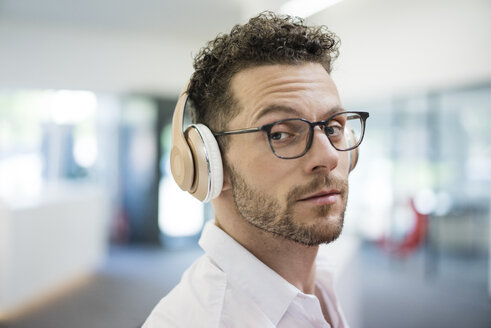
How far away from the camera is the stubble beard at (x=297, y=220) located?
2.63 ft

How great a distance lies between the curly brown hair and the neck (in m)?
0.22

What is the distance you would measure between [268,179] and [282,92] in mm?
203

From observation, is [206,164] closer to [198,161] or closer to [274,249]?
[198,161]

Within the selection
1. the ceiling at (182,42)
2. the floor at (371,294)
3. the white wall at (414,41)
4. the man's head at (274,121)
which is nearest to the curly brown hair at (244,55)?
the man's head at (274,121)

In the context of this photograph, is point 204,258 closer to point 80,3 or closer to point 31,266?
point 31,266

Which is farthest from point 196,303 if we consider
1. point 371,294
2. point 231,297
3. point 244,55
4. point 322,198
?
point 371,294

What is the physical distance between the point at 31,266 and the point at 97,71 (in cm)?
336

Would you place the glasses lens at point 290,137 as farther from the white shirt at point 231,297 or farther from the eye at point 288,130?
the white shirt at point 231,297

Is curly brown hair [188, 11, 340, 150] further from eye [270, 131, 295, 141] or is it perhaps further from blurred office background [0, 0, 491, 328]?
blurred office background [0, 0, 491, 328]

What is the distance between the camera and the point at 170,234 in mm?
6168

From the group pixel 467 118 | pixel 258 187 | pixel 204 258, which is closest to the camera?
pixel 258 187

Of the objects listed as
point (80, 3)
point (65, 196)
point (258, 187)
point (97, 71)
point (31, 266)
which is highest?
point (80, 3)

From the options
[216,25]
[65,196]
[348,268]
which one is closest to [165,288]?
[65,196]

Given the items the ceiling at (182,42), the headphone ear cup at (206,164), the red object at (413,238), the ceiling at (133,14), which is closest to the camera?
the headphone ear cup at (206,164)
